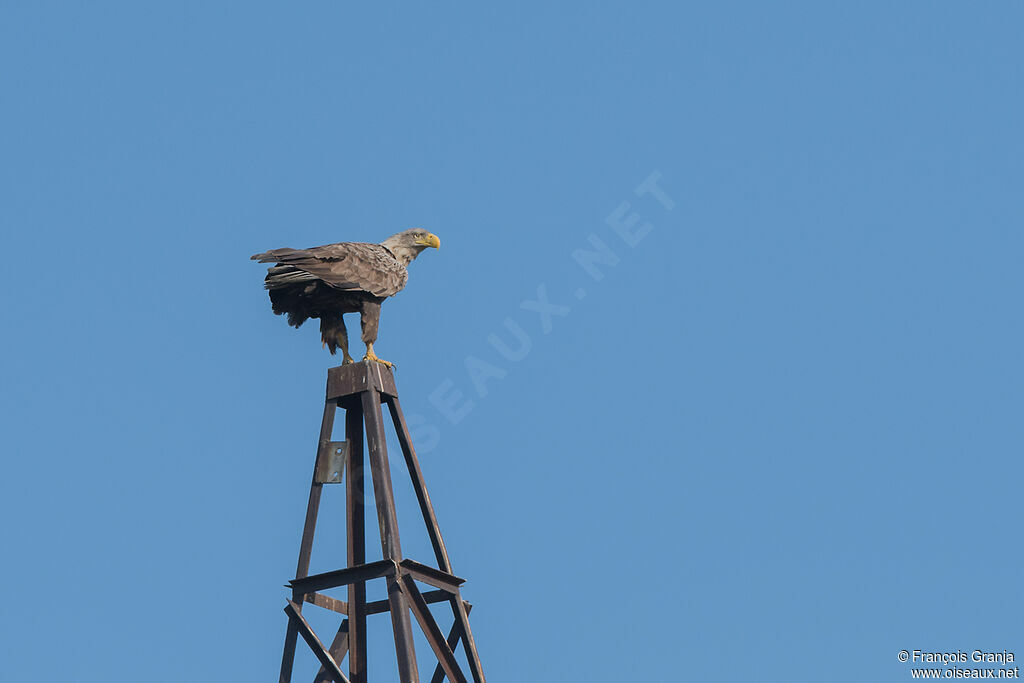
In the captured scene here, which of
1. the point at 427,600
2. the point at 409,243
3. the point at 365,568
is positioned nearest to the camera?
the point at 365,568

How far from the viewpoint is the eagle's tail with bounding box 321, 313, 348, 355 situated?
53.5 feet

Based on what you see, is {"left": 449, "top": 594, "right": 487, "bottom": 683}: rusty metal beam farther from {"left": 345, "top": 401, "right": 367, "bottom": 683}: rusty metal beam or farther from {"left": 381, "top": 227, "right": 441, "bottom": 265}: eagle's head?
{"left": 381, "top": 227, "right": 441, "bottom": 265}: eagle's head

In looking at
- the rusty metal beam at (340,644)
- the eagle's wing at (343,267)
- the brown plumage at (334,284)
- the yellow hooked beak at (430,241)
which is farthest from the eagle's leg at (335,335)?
the rusty metal beam at (340,644)

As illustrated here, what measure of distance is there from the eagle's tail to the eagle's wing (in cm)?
65

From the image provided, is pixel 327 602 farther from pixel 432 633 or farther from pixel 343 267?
pixel 343 267

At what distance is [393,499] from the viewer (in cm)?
1468

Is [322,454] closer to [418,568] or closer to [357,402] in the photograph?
[357,402]

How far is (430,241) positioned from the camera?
17797mm

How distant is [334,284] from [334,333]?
975 mm

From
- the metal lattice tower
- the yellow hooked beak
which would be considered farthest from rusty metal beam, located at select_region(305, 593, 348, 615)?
the yellow hooked beak

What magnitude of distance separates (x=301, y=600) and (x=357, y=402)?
2.51m

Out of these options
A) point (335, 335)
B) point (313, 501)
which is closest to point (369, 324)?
point (335, 335)

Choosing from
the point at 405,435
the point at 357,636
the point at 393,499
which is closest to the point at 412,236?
the point at 405,435

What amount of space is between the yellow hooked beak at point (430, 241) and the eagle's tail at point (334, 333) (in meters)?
1.96
